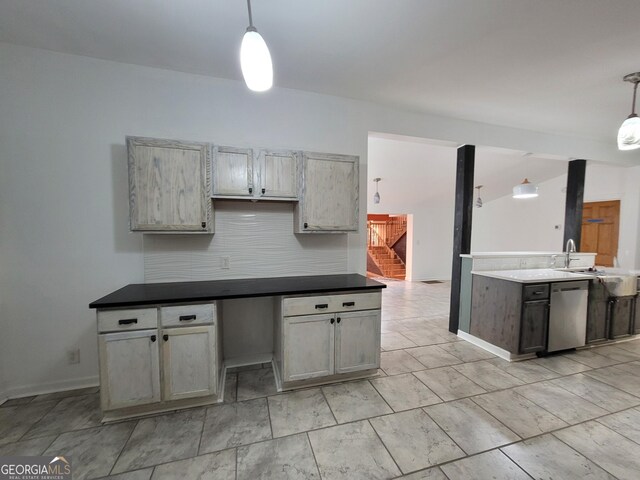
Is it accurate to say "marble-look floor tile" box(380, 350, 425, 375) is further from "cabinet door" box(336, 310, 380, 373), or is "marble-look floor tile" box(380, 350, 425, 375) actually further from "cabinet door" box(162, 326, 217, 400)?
"cabinet door" box(162, 326, 217, 400)

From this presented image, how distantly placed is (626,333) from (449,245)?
4446mm

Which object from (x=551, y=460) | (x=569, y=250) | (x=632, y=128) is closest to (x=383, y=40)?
(x=632, y=128)

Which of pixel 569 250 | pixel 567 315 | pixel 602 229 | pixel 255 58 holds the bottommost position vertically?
pixel 567 315

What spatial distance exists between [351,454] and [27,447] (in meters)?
1.99

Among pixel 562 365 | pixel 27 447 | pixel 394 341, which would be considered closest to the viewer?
pixel 27 447

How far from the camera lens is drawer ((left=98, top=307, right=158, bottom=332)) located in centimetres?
177

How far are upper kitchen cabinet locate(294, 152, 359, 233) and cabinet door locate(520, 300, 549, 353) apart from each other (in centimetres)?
202

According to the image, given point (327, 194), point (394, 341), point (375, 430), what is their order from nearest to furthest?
point (375, 430) < point (327, 194) < point (394, 341)

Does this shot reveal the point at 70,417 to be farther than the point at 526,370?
No

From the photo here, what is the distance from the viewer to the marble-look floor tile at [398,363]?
2.57 m

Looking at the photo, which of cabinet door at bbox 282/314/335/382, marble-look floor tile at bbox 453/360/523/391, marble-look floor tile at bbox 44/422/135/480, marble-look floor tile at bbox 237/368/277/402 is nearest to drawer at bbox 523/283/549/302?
marble-look floor tile at bbox 453/360/523/391

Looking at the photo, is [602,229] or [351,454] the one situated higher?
[602,229]

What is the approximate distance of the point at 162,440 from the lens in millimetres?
1689

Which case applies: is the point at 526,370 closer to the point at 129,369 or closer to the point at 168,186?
the point at 129,369
